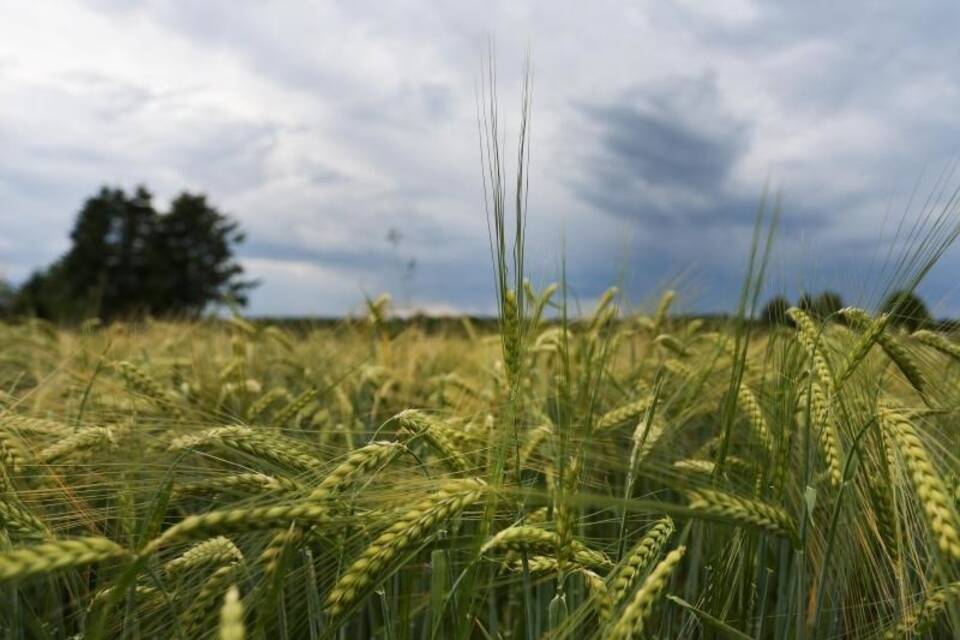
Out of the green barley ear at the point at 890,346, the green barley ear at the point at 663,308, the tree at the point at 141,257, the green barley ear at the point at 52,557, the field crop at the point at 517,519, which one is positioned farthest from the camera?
the tree at the point at 141,257

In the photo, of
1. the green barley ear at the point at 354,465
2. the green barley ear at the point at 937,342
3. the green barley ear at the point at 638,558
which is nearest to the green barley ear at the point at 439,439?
the green barley ear at the point at 354,465

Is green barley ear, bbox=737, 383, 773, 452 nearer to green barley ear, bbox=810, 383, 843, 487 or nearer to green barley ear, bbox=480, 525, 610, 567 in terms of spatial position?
green barley ear, bbox=810, 383, 843, 487

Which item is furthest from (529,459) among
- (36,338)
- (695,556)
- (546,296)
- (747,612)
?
(36,338)

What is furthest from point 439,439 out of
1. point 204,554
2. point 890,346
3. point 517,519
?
point 890,346

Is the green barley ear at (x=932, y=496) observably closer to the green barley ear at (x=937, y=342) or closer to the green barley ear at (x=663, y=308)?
the green barley ear at (x=937, y=342)

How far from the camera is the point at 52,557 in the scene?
0.89m

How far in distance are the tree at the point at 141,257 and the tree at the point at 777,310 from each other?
39635 millimetres

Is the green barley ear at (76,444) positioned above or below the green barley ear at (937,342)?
below

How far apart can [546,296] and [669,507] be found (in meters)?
1.88

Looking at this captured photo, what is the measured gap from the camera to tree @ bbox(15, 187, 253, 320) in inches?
1577

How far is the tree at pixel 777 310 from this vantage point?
1.85 metres

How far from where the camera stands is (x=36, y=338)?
5.94 meters

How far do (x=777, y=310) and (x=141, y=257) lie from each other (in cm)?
4365

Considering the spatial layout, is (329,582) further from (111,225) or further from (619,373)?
(111,225)
